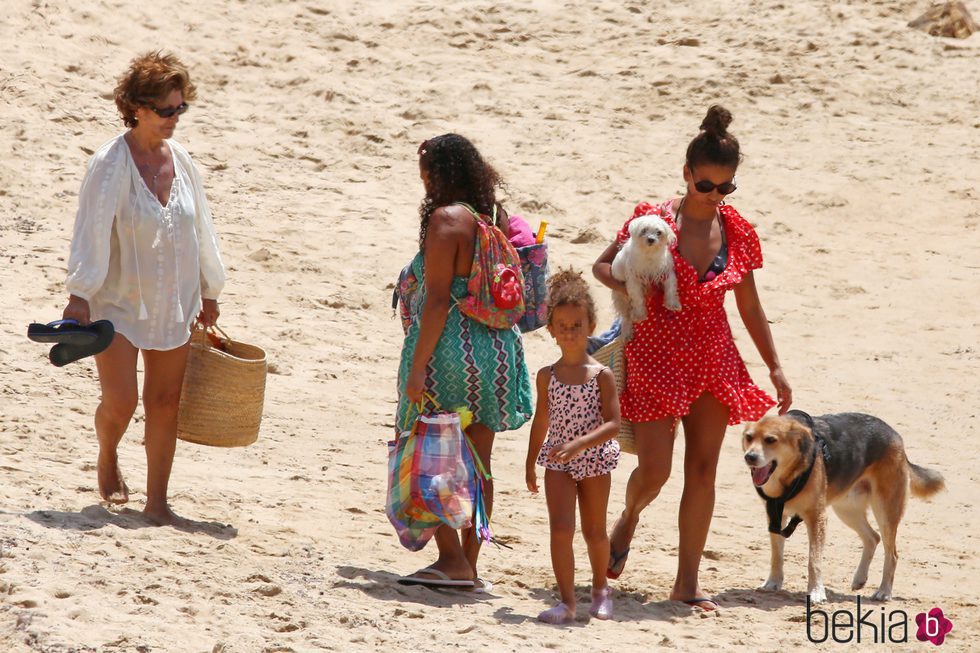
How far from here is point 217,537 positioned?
600cm

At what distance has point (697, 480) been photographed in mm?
5859

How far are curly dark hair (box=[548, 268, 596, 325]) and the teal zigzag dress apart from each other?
0.31m

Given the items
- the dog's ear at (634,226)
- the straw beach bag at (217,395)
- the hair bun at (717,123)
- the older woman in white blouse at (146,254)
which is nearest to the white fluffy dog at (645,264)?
the dog's ear at (634,226)

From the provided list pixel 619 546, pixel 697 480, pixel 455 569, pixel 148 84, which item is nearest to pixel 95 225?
pixel 148 84

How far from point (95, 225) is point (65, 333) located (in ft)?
1.54

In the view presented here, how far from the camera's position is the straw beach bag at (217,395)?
6.11 metres

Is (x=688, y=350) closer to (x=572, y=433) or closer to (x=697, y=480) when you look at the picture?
(x=697, y=480)

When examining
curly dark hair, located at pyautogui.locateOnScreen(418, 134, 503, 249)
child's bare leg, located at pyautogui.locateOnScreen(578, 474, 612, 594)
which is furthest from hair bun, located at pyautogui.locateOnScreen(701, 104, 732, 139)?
child's bare leg, located at pyautogui.locateOnScreen(578, 474, 612, 594)

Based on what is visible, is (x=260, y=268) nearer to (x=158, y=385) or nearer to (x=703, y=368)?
(x=158, y=385)

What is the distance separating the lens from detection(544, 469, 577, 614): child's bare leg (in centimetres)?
536

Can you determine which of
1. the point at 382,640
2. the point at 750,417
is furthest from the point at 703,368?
the point at 382,640

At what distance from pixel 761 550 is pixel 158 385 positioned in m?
3.43

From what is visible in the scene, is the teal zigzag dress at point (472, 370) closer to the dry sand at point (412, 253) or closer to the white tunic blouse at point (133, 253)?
the dry sand at point (412, 253)

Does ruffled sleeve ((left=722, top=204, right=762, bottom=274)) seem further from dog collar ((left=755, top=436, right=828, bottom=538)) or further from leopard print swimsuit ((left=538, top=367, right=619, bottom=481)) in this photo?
dog collar ((left=755, top=436, right=828, bottom=538))
